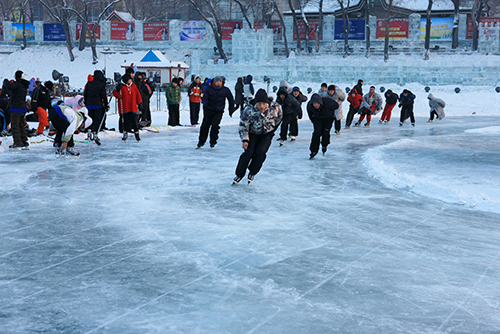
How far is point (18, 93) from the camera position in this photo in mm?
10922

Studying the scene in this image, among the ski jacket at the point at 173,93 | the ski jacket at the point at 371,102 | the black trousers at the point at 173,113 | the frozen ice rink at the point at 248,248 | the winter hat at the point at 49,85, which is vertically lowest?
the frozen ice rink at the point at 248,248

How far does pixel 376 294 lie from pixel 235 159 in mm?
6875

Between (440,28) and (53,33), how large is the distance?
1303 inches

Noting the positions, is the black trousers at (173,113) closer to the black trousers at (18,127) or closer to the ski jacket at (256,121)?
the black trousers at (18,127)

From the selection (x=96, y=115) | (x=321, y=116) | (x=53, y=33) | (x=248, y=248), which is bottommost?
(x=248, y=248)

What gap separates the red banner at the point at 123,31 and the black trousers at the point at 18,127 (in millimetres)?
40058

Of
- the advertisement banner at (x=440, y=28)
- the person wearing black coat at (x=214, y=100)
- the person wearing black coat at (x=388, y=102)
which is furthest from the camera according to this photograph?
the advertisement banner at (x=440, y=28)

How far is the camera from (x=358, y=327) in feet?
11.4

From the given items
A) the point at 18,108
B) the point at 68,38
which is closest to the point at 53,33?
the point at 68,38

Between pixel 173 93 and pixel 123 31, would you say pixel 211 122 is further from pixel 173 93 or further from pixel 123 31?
pixel 123 31

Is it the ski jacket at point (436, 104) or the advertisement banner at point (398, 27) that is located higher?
the advertisement banner at point (398, 27)

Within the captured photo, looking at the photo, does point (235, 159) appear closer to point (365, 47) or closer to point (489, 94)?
point (489, 94)

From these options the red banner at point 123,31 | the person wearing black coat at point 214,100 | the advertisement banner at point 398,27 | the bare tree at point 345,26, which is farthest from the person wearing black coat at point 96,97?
the red banner at point 123,31

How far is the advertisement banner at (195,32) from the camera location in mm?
48375
